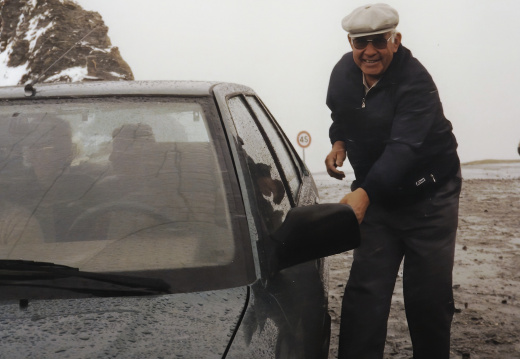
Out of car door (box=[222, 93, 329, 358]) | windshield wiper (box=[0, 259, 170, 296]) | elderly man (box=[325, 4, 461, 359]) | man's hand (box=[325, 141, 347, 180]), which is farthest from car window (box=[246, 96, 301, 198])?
windshield wiper (box=[0, 259, 170, 296])

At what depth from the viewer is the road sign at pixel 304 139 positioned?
24.9m

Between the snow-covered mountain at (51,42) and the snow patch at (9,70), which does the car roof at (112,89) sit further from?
the snow patch at (9,70)

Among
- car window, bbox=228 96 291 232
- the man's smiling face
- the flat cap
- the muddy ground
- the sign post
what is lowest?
the sign post

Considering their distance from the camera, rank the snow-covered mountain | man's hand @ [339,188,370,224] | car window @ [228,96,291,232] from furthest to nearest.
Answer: the snow-covered mountain → man's hand @ [339,188,370,224] → car window @ [228,96,291,232]

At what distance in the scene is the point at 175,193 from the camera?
7.55 ft

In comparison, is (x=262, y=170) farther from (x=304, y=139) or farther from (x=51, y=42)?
(x=51, y=42)

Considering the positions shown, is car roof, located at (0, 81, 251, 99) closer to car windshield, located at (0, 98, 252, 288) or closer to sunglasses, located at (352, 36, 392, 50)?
car windshield, located at (0, 98, 252, 288)

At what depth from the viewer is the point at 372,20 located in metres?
3.02

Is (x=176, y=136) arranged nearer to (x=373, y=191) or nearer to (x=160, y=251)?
(x=160, y=251)

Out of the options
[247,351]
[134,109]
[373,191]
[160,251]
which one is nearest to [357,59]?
[373,191]

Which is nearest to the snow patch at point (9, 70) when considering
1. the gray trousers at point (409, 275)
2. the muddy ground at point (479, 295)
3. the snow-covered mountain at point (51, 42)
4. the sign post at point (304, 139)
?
the snow-covered mountain at point (51, 42)

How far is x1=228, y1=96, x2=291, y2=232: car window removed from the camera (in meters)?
2.37

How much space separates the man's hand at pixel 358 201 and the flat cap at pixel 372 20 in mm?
647

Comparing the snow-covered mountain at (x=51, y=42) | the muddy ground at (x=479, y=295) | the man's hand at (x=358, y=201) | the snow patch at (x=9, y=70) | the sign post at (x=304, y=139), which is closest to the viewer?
A: the man's hand at (x=358, y=201)
